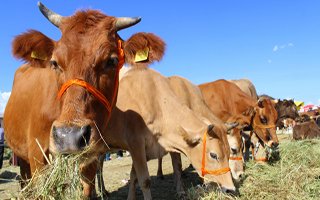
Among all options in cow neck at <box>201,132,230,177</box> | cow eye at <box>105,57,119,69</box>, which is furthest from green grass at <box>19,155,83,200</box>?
cow neck at <box>201,132,230,177</box>

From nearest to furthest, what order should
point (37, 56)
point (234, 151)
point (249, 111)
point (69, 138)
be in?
point (69, 138) < point (37, 56) < point (234, 151) < point (249, 111)

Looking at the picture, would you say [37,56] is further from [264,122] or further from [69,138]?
[264,122]

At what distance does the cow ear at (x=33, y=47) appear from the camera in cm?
464

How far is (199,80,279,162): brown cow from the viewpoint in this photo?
9.85m

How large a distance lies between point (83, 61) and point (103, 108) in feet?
1.99

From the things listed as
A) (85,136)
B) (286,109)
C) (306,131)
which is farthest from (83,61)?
(286,109)

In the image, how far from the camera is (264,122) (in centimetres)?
1008

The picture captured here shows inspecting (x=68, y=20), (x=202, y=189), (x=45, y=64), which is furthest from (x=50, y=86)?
(x=202, y=189)

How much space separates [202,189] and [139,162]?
1119mm

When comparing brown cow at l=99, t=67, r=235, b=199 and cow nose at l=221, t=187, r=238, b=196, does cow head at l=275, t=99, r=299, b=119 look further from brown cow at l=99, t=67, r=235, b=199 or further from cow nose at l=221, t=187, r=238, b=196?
cow nose at l=221, t=187, r=238, b=196

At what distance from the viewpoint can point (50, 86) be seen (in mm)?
4746

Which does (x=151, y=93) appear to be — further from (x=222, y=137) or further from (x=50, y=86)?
(x=50, y=86)

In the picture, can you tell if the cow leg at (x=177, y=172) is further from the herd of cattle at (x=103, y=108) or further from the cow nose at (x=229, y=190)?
the cow nose at (x=229, y=190)

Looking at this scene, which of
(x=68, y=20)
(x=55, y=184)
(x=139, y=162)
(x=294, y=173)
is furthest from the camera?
(x=294, y=173)
